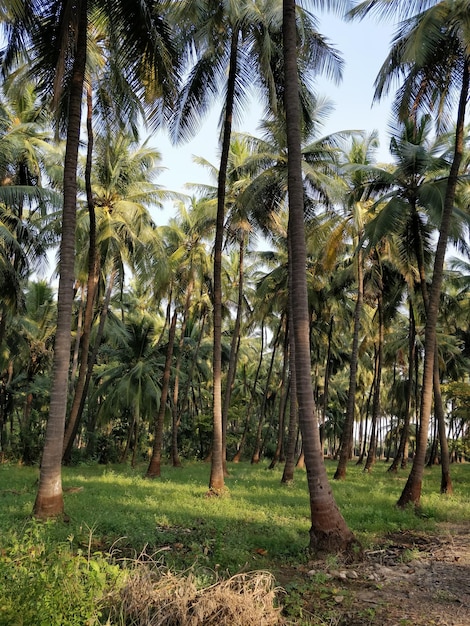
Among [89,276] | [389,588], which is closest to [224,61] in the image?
[89,276]

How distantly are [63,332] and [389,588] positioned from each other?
253 inches

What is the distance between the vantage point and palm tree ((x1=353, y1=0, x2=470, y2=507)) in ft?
35.7

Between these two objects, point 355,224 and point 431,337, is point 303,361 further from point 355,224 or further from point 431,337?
point 355,224

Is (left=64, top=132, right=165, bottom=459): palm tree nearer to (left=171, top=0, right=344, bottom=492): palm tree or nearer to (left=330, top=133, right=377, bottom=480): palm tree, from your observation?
(left=171, top=0, right=344, bottom=492): palm tree

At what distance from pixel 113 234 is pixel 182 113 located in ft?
19.1

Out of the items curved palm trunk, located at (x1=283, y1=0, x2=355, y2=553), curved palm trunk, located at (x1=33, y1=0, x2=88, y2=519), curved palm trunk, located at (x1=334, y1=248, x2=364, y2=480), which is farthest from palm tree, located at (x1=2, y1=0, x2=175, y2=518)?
curved palm trunk, located at (x1=334, y1=248, x2=364, y2=480)

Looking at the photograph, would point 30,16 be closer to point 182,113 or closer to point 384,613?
point 182,113

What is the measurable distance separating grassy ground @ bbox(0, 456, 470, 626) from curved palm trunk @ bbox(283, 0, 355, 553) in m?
0.53

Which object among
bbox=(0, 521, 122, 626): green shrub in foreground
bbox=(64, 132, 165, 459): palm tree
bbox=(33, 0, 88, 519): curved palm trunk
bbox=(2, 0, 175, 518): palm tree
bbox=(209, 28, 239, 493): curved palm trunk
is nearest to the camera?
bbox=(0, 521, 122, 626): green shrub in foreground

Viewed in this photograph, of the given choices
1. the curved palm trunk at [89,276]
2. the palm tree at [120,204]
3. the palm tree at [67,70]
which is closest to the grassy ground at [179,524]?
the palm tree at [67,70]

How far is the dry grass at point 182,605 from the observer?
4.07m

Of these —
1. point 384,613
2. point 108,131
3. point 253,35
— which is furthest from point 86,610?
point 253,35

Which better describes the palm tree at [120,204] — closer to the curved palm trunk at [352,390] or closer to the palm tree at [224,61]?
the palm tree at [224,61]

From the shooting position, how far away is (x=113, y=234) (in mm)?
18250
